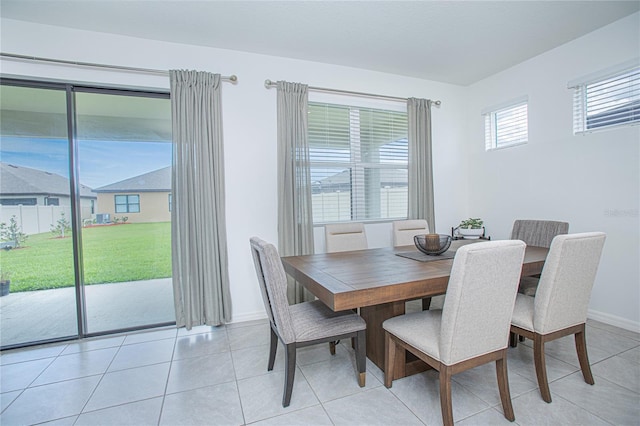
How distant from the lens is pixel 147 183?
2.99 meters

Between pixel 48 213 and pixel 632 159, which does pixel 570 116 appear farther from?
pixel 48 213

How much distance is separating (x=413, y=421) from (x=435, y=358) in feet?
1.33

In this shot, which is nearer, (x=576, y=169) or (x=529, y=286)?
(x=529, y=286)

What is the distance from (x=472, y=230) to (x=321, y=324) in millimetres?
2685

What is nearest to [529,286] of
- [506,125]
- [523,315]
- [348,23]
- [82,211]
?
[523,315]

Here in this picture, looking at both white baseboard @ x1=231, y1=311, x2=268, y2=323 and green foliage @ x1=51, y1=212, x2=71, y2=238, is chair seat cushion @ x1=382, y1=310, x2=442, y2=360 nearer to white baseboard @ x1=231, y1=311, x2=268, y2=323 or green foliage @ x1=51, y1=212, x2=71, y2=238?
white baseboard @ x1=231, y1=311, x2=268, y2=323

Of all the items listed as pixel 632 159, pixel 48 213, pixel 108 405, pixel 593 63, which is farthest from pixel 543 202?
pixel 48 213

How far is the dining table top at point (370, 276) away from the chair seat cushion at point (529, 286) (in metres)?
0.29

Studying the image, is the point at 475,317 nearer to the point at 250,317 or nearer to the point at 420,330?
the point at 420,330

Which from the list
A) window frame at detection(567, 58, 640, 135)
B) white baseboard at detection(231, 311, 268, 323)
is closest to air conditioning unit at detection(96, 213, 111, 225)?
white baseboard at detection(231, 311, 268, 323)

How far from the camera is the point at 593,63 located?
288cm

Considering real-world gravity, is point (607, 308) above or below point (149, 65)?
below

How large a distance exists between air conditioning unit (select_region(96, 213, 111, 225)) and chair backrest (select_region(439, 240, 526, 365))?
2956 mm

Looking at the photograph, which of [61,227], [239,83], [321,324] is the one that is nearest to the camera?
[321,324]
